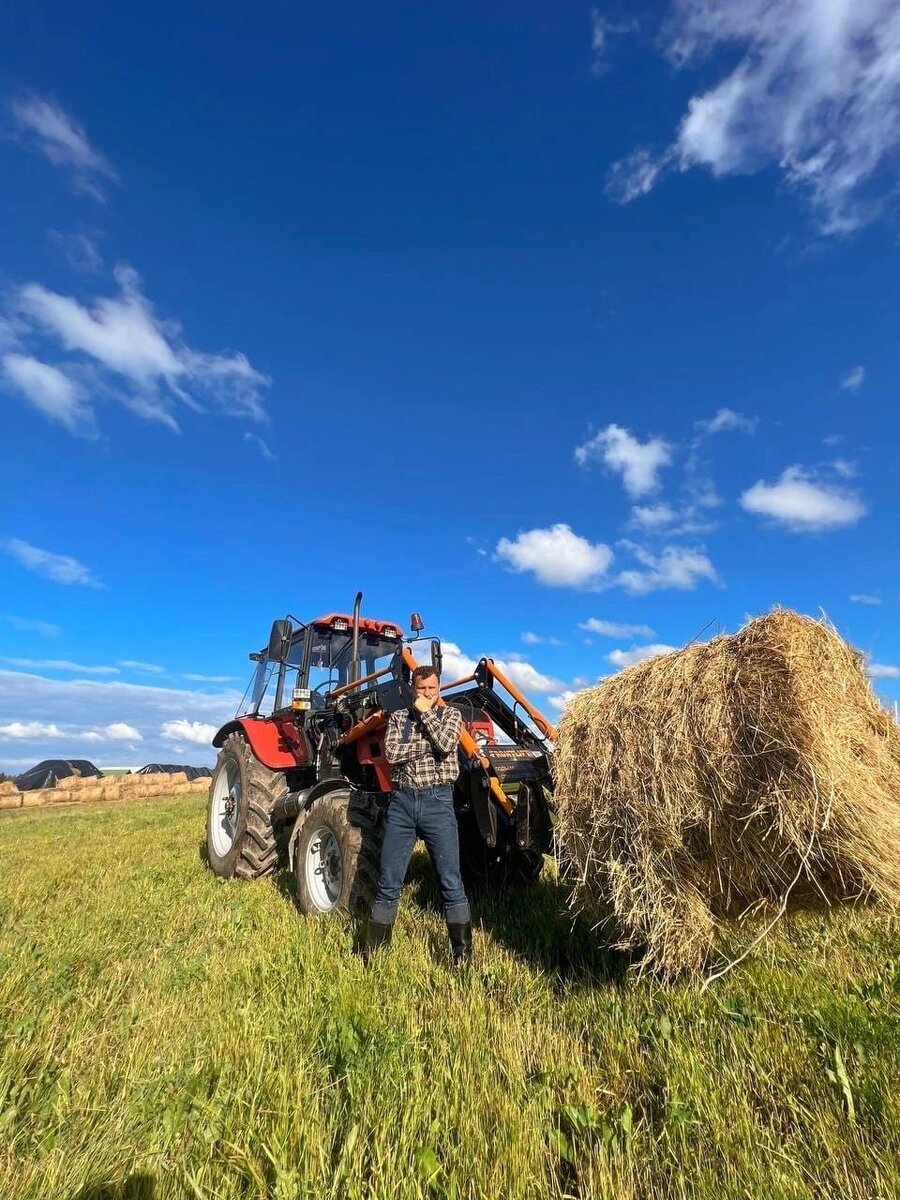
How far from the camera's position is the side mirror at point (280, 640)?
23.0ft

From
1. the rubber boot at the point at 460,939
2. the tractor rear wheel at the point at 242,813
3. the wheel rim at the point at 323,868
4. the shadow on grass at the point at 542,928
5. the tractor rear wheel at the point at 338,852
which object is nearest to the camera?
the shadow on grass at the point at 542,928

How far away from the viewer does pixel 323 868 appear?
518 centimetres

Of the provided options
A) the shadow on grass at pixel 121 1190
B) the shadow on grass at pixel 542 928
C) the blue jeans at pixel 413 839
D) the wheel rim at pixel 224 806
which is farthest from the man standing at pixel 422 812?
the wheel rim at pixel 224 806

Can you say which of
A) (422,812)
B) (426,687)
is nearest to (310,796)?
(422,812)

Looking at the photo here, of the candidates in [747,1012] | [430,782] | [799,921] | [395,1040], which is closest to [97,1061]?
[395,1040]

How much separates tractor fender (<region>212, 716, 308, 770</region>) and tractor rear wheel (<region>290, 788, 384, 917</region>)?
4.77 ft

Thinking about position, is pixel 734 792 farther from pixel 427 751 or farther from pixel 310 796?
pixel 310 796

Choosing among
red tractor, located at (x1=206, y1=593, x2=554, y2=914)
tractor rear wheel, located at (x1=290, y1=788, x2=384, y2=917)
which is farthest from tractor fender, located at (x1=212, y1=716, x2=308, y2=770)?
tractor rear wheel, located at (x1=290, y1=788, x2=384, y2=917)

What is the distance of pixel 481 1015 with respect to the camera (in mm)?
2916

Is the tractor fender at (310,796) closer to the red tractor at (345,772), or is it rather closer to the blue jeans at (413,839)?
the red tractor at (345,772)

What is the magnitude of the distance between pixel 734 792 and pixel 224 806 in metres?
6.44

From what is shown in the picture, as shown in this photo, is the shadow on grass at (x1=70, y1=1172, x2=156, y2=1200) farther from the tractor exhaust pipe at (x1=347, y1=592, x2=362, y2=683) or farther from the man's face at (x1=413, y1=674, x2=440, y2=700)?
the tractor exhaust pipe at (x1=347, y1=592, x2=362, y2=683)

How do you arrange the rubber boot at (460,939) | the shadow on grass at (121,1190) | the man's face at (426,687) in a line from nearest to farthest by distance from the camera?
1. the shadow on grass at (121,1190)
2. the rubber boot at (460,939)
3. the man's face at (426,687)

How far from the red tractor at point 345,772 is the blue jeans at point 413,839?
39cm
